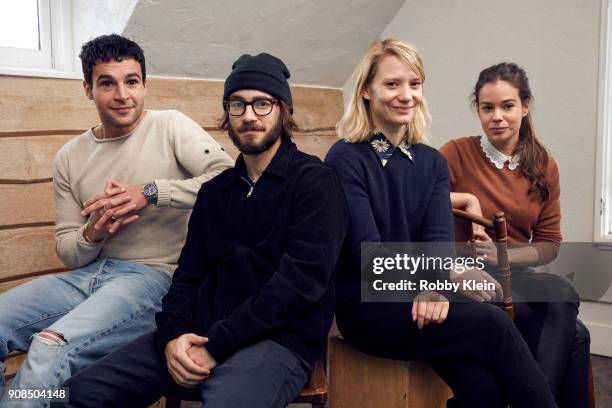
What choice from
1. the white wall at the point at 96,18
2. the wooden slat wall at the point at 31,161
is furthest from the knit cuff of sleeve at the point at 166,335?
the white wall at the point at 96,18

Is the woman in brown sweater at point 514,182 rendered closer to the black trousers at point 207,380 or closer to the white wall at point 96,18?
the black trousers at point 207,380

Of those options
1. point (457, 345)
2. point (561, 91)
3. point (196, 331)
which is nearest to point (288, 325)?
point (196, 331)

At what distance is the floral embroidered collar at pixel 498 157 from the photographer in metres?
2.34

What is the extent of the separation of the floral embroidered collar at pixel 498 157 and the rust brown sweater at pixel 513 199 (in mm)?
12

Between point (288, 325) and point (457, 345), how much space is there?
17.6 inches

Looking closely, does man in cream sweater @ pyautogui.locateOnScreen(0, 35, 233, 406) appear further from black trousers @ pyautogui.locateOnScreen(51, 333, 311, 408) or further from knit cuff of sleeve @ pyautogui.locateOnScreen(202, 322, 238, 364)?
knit cuff of sleeve @ pyautogui.locateOnScreen(202, 322, 238, 364)

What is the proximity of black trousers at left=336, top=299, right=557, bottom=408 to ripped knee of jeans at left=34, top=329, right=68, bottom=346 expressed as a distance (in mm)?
789

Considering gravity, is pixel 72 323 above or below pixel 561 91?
below

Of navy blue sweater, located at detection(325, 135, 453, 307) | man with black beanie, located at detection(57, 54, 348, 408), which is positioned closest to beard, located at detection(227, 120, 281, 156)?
man with black beanie, located at detection(57, 54, 348, 408)

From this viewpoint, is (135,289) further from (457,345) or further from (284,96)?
(457,345)

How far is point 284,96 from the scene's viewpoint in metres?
1.87

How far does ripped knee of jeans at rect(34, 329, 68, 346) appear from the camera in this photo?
5.88ft

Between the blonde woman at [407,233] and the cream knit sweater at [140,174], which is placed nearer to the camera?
the blonde woman at [407,233]

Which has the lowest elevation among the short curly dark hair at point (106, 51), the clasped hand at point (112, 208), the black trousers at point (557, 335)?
the black trousers at point (557, 335)
